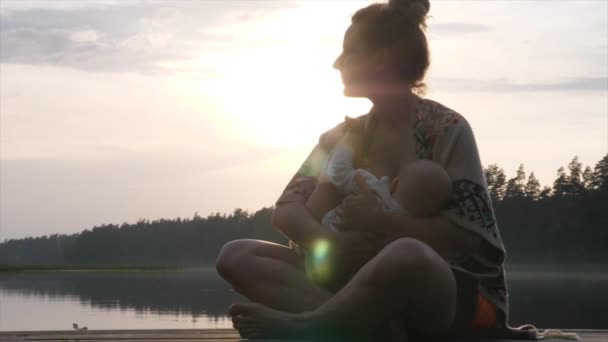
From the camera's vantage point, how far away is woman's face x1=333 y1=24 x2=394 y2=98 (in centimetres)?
264

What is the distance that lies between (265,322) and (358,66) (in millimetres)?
786

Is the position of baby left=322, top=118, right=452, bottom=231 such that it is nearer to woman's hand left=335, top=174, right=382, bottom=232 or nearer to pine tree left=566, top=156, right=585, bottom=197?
woman's hand left=335, top=174, right=382, bottom=232

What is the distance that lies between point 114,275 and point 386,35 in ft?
286

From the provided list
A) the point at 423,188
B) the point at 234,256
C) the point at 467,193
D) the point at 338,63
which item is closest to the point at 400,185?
the point at 423,188

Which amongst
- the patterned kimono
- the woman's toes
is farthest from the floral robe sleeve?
the woman's toes

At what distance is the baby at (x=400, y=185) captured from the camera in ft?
8.05

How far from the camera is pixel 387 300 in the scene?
8.05 feet

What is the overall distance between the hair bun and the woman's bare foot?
3.00ft

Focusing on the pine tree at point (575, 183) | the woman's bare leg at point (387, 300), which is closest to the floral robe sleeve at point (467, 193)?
the woman's bare leg at point (387, 300)

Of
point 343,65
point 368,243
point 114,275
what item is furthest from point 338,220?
point 114,275

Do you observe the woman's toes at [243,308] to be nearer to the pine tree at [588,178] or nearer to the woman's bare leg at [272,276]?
the woman's bare leg at [272,276]

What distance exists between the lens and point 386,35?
262 cm

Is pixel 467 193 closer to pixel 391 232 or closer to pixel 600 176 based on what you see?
pixel 391 232

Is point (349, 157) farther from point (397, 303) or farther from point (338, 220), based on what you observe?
point (397, 303)
